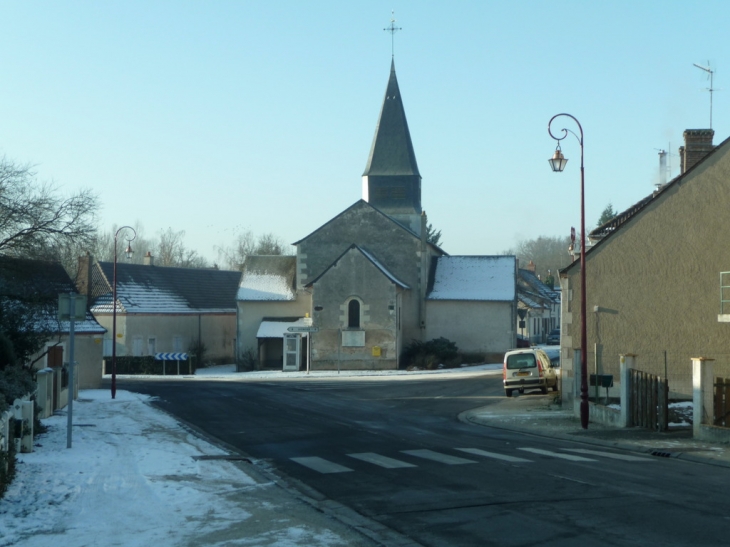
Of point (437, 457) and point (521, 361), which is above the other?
point (521, 361)

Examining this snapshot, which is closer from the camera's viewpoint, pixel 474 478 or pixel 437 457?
pixel 474 478

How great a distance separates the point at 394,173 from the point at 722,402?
131 ft

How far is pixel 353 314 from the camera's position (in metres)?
48.7

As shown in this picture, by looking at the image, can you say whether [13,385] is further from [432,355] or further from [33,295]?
[432,355]

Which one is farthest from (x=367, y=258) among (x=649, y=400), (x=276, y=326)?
(x=649, y=400)

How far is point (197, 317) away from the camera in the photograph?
Answer: 5762 centimetres

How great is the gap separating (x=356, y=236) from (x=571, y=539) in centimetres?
4421

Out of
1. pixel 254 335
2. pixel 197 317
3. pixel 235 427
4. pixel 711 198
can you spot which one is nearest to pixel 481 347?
pixel 254 335

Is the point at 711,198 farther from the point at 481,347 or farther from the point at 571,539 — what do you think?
the point at 481,347

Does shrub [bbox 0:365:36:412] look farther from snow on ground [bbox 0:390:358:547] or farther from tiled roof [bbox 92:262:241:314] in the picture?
tiled roof [bbox 92:262:241:314]

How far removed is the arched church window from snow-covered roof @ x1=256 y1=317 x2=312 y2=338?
3.04 metres

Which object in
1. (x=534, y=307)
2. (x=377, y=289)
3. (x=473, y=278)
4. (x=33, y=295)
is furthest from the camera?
(x=534, y=307)

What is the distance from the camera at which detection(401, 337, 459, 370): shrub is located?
4856 centimetres

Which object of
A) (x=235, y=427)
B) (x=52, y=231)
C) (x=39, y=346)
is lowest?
(x=235, y=427)
